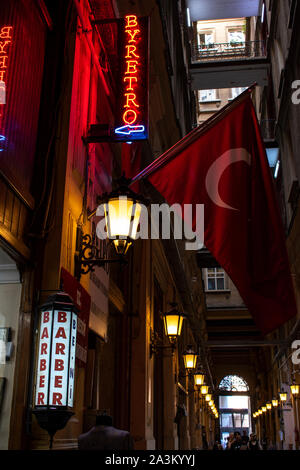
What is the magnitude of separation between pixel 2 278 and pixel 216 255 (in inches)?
88.8

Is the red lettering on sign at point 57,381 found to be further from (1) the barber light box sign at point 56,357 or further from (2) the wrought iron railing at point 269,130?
(2) the wrought iron railing at point 269,130

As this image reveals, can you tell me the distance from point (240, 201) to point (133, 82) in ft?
8.75

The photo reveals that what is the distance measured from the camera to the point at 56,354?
4.51m

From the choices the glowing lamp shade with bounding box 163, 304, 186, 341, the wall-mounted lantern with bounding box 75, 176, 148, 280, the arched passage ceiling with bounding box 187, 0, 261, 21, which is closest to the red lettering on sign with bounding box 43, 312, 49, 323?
the wall-mounted lantern with bounding box 75, 176, 148, 280

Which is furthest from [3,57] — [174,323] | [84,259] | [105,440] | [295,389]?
[295,389]

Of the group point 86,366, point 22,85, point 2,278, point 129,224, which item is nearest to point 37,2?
point 22,85

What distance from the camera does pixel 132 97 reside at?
23.2 ft

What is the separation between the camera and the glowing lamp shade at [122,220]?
5.36 m

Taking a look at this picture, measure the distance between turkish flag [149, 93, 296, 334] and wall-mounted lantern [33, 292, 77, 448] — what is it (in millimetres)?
1747

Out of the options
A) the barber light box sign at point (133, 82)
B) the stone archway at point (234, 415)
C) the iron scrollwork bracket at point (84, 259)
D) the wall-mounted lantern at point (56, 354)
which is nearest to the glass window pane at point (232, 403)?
A: the stone archway at point (234, 415)

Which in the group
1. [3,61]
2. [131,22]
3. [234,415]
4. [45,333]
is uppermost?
[131,22]

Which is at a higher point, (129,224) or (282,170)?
(282,170)

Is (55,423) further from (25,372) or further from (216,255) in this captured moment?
(216,255)

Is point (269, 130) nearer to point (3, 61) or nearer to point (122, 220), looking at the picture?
point (122, 220)
